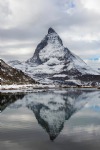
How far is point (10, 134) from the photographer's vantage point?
1336 inches

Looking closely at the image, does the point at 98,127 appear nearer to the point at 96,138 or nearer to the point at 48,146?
the point at 96,138

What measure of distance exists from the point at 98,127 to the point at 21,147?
1445 centimetres

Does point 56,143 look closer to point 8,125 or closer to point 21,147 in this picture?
point 21,147

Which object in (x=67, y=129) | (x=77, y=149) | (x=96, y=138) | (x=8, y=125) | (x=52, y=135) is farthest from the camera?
(x=8, y=125)

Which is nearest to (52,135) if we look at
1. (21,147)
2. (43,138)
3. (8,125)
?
(43,138)

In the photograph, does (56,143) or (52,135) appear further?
(52,135)

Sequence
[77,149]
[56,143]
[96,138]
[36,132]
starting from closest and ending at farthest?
1. [77,149]
2. [56,143]
3. [96,138]
4. [36,132]

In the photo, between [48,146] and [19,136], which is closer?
[48,146]

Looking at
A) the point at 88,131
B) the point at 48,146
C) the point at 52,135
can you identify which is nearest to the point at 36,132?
the point at 52,135

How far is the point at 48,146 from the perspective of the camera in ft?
89.7

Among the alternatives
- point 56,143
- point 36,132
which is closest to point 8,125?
point 36,132

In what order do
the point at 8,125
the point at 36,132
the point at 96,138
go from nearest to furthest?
the point at 96,138 → the point at 36,132 → the point at 8,125

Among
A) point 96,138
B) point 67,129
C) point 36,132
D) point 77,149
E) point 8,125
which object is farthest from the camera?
point 8,125

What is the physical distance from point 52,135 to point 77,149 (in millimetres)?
7078
